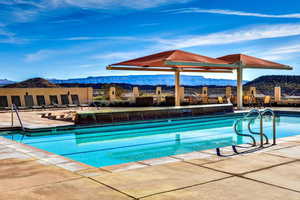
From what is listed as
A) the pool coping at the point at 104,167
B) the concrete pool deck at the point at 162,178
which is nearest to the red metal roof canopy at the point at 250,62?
the pool coping at the point at 104,167

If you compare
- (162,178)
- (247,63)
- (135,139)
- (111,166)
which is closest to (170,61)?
(135,139)

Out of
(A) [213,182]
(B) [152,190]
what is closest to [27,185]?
(B) [152,190]

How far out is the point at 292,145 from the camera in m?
5.72

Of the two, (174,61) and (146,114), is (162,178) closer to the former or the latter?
(174,61)

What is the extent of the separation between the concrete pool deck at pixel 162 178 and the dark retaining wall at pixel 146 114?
5.19 metres

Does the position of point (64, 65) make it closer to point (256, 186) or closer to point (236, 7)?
point (236, 7)

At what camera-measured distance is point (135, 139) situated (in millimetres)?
8531

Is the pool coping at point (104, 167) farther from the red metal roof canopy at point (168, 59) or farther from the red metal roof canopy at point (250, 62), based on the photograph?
the red metal roof canopy at point (250, 62)

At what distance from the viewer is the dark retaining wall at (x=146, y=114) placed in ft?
33.6

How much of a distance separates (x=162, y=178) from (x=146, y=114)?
7959mm

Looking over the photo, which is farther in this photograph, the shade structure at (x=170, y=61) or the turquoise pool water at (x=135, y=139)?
the shade structure at (x=170, y=61)

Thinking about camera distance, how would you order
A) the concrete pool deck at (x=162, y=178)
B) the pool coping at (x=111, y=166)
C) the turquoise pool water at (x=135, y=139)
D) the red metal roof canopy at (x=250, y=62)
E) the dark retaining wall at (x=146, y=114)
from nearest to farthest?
the concrete pool deck at (x=162, y=178) → the pool coping at (x=111, y=166) → the turquoise pool water at (x=135, y=139) → the dark retaining wall at (x=146, y=114) → the red metal roof canopy at (x=250, y=62)

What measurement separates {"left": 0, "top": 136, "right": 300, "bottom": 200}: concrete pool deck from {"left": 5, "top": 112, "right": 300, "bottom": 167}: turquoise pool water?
171 centimetres

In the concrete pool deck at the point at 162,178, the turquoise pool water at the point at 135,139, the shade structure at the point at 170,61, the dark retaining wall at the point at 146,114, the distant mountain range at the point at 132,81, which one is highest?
the distant mountain range at the point at 132,81
